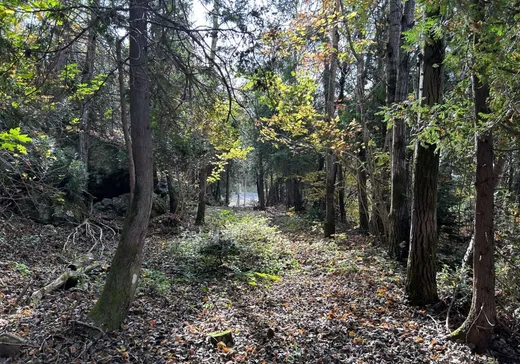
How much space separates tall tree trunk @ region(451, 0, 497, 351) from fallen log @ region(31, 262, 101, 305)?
599 centimetres

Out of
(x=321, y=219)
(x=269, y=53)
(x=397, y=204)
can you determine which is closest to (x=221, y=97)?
(x=269, y=53)

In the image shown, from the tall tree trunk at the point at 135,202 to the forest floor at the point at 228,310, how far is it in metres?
0.39

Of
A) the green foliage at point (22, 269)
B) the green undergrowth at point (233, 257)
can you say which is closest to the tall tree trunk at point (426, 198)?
the green undergrowth at point (233, 257)

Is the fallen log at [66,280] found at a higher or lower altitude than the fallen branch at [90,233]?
lower

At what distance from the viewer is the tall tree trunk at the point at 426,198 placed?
520 centimetres

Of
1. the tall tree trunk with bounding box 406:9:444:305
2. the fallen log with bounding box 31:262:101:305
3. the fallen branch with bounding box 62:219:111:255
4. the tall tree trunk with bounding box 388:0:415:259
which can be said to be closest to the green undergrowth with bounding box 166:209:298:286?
Answer: the fallen branch with bounding box 62:219:111:255

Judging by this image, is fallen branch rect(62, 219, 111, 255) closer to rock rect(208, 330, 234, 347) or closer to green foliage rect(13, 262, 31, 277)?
green foliage rect(13, 262, 31, 277)

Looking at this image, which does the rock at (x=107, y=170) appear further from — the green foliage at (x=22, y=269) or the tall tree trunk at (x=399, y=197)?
the tall tree trunk at (x=399, y=197)

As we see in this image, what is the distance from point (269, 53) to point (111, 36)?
2.01 metres

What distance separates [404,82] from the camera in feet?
25.4

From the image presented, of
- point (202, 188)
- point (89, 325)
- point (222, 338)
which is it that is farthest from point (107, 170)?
point (222, 338)

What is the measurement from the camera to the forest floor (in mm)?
3900

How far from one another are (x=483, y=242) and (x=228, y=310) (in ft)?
12.7

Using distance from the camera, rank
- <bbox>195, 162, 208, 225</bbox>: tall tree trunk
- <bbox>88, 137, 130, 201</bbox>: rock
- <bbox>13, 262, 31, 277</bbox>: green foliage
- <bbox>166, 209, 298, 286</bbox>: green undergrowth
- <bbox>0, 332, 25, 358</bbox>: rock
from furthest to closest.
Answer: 1. <bbox>88, 137, 130, 201</bbox>: rock
2. <bbox>195, 162, 208, 225</bbox>: tall tree trunk
3. <bbox>166, 209, 298, 286</bbox>: green undergrowth
4. <bbox>13, 262, 31, 277</bbox>: green foliage
5. <bbox>0, 332, 25, 358</bbox>: rock
